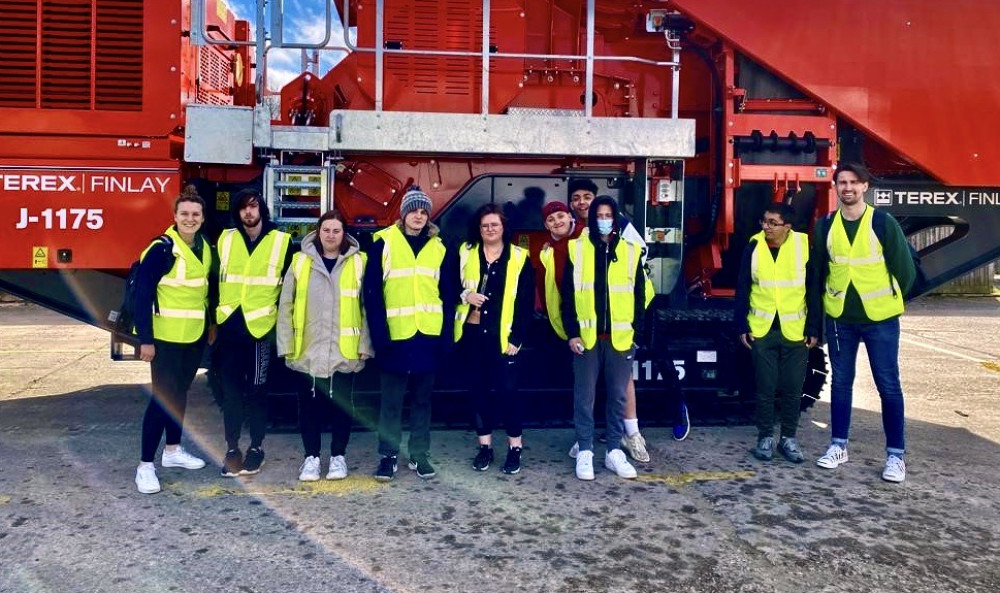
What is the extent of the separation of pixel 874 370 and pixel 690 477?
1.40 m

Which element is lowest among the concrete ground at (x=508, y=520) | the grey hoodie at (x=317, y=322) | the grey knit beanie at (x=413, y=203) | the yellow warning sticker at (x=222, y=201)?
the concrete ground at (x=508, y=520)

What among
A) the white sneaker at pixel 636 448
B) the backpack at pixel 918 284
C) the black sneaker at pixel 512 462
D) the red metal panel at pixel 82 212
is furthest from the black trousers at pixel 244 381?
the backpack at pixel 918 284

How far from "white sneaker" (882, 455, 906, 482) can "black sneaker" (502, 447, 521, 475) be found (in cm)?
227

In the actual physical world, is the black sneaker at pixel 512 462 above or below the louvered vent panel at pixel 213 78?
below

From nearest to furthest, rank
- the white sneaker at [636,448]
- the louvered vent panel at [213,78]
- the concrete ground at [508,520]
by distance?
1. the concrete ground at [508,520]
2. the white sneaker at [636,448]
3. the louvered vent panel at [213,78]

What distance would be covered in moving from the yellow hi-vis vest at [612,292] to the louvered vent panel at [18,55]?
12.2ft

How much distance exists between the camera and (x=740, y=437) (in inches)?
202

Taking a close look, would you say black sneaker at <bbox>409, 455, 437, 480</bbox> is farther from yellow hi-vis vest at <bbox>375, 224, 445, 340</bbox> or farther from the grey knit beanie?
the grey knit beanie

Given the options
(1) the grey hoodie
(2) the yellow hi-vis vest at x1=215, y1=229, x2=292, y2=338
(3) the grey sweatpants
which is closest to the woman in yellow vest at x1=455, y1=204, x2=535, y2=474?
(3) the grey sweatpants

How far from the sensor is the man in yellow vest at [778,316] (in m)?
4.58

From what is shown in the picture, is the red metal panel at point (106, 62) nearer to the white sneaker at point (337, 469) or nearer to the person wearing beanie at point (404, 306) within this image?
the person wearing beanie at point (404, 306)

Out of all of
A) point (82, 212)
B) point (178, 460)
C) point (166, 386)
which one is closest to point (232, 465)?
point (178, 460)

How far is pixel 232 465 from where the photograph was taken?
13.9 ft

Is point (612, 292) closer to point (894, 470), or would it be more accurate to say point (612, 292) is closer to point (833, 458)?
point (833, 458)
